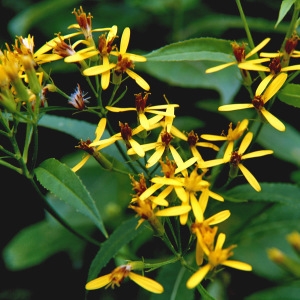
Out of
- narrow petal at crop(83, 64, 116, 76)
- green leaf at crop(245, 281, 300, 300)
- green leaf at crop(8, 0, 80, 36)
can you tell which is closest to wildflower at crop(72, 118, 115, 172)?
narrow petal at crop(83, 64, 116, 76)

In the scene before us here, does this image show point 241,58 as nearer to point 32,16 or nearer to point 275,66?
point 275,66

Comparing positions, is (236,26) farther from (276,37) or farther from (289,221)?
(289,221)

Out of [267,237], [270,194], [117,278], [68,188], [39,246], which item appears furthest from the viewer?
[39,246]

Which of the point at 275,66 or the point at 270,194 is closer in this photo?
the point at 275,66

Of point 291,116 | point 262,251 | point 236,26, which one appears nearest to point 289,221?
point 262,251

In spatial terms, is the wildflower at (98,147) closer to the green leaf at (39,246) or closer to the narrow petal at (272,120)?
the narrow petal at (272,120)

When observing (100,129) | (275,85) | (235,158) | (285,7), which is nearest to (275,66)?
(275,85)

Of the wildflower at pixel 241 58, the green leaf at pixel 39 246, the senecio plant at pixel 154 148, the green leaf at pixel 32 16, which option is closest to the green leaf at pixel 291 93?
the senecio plant at pixel 154 148
